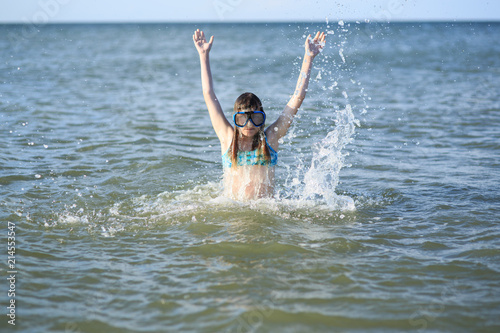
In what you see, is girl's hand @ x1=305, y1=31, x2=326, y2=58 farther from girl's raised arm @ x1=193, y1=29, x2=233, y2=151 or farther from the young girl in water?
girl's raised arm @ x1=193, y1=29, x2=233, y2=151

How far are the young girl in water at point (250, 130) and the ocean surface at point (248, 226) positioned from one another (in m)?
0.32

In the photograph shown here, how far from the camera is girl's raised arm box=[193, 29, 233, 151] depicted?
541cm

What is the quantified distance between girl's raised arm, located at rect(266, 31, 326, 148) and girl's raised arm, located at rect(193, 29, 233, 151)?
473 mm

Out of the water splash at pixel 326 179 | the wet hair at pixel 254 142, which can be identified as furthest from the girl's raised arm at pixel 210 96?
the water splash at pixel 326 179

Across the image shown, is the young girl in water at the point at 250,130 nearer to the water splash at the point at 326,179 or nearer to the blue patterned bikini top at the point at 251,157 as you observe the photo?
the blue patterned bikini top at the point at 251,157

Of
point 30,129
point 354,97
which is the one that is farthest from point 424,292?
point 354,97

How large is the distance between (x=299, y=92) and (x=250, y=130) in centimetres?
66

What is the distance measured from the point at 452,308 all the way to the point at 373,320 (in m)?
0.65

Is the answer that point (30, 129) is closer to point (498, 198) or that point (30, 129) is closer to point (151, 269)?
point (151, 269)

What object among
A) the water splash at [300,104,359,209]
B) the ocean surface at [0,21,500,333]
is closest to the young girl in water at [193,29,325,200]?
the ocean surface at [0,21,500,333]

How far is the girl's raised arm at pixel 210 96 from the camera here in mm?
5414

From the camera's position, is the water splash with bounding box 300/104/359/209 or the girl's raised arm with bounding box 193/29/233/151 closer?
the girl's raised arm with bounding box 193/29/233/151

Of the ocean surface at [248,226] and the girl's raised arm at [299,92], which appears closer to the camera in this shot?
the ocean surface at [248,226]

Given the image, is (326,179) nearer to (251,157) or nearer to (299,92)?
(251,157)
